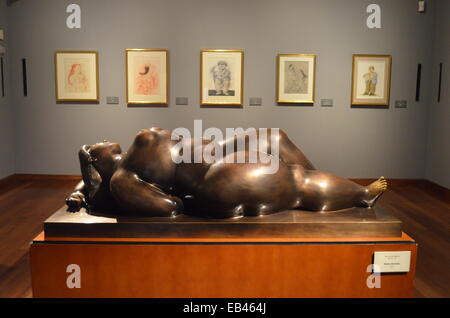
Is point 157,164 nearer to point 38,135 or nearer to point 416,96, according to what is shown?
point 38,135

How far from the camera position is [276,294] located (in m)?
A: 2.23

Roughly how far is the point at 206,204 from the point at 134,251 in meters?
0.46

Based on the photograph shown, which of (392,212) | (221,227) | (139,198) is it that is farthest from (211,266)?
(392,212)

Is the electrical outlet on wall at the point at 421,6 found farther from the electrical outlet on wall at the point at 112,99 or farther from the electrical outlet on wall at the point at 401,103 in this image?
the electrical outlet on wall at the point at 112,99

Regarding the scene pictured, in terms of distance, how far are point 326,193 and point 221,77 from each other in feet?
15.6

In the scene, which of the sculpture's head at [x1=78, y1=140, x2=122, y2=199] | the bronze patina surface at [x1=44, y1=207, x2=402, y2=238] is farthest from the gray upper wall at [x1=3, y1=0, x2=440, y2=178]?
the bronze patina surface at [x1=44, y1=207, x2=402, y2=238]

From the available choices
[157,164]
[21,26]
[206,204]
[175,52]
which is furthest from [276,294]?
[21,26]

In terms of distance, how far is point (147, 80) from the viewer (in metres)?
6.90

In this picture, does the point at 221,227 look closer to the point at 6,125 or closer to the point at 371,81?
the point at 371,81

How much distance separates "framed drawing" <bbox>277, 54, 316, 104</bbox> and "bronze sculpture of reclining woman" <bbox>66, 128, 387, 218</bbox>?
4.57 meters

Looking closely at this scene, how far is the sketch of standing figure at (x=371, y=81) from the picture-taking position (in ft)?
22.6

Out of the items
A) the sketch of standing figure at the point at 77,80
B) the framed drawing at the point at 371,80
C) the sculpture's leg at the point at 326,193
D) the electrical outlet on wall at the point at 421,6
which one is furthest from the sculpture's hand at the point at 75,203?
the electrical outlet on wall at the point at 421,6

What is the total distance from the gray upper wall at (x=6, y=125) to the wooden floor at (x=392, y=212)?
305 millimetres

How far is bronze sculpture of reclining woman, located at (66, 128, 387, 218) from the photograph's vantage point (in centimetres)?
228
